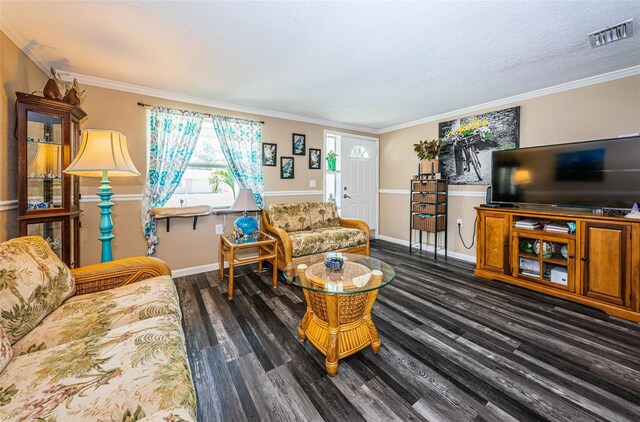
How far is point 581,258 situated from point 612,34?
1.87 m

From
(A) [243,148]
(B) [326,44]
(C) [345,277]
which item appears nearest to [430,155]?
(B) [326,44]

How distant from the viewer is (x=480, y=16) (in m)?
1.73

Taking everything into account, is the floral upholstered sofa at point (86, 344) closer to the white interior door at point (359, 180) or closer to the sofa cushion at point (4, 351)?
the sofa cushion at point (4, 351)

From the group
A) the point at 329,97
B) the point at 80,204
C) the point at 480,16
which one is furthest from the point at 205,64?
the point at 480,16

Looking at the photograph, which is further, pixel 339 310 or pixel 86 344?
pixel 339 310

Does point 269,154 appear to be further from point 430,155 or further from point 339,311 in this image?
point 339,311

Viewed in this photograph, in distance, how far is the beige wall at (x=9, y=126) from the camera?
1.84m

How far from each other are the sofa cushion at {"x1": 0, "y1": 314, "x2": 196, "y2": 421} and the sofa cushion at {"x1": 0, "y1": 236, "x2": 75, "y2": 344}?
0.21 metres

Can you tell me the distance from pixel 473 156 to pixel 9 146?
4926 millimetres

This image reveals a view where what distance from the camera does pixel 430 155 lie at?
4.01 metres

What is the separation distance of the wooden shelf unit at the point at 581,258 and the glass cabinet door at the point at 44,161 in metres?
4.40

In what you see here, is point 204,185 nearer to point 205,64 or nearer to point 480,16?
point 205,64

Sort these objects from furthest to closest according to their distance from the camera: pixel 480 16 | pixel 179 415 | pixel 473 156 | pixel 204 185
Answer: pixel 473 156, pixel 204 185, pixel 480 16, pixel 179 415

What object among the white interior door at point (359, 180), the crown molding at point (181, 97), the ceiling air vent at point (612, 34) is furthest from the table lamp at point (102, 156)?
the ceiling air vent at point (612, 34)
